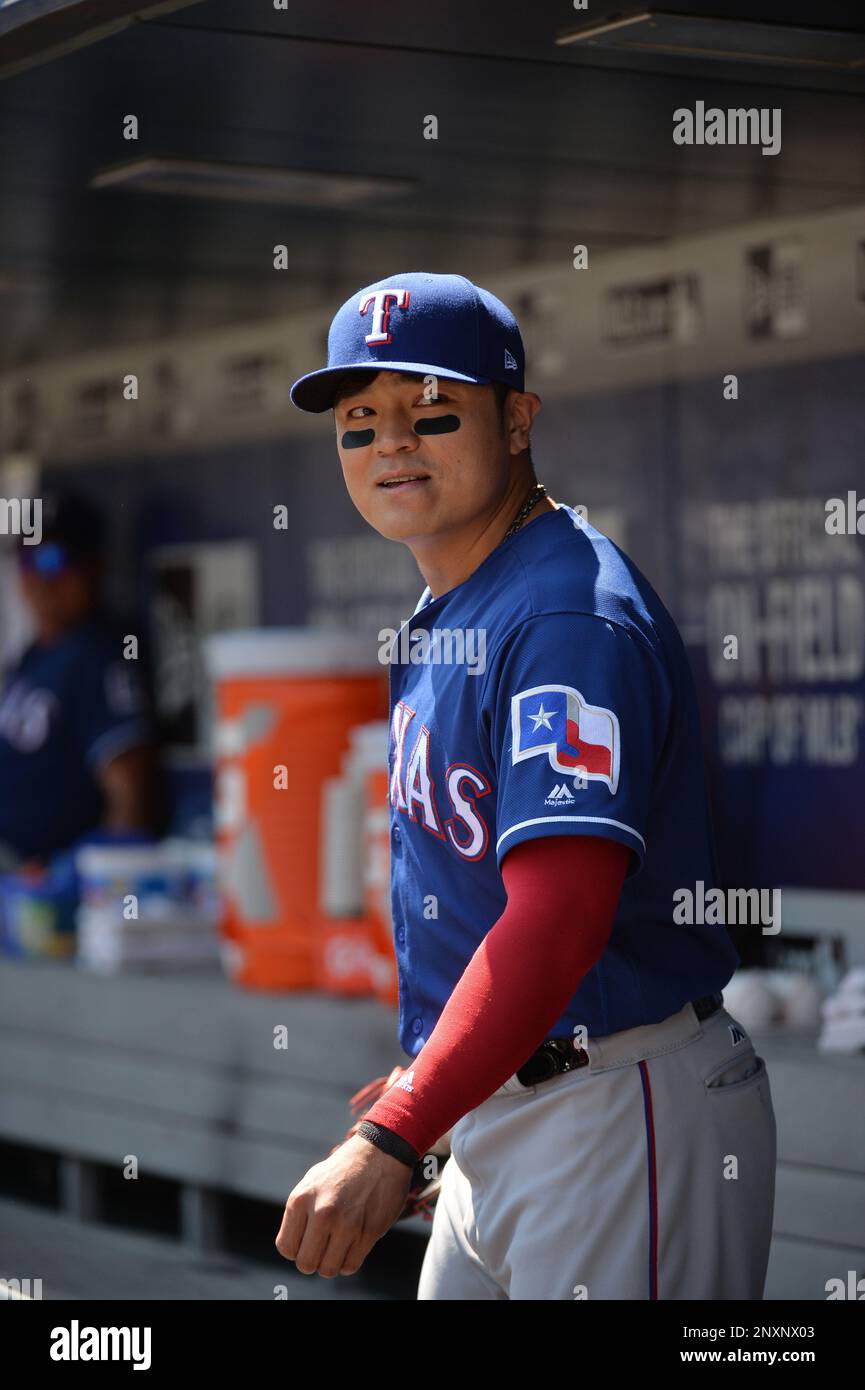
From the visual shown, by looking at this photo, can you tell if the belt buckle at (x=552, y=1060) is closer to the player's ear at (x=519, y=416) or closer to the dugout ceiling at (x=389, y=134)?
the player's ear at (x=519, y=416)

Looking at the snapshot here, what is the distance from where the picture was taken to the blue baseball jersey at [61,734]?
7.07 metres

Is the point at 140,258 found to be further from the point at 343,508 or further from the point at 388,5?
the point at 388,5

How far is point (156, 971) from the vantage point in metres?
6.08

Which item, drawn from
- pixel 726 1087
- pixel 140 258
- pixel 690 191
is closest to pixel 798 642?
pixel 690 191

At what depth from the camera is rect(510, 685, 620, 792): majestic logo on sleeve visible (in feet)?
7.34

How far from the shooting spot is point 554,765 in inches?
88.2

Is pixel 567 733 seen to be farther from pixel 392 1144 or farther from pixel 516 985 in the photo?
pixel 392 1144

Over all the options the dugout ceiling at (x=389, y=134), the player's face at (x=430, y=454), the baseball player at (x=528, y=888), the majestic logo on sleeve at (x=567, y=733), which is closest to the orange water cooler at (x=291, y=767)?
the dugout ceiling at (x=389, y=134)

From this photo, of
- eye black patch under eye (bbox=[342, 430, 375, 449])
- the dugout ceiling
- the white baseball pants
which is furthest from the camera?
the dugout ceiling

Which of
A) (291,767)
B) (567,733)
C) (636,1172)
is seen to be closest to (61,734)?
(291,767)

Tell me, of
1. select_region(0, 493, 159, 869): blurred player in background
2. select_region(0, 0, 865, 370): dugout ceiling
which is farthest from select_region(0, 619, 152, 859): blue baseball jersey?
select_region(0, 0, 865, 370): dugout ceiling

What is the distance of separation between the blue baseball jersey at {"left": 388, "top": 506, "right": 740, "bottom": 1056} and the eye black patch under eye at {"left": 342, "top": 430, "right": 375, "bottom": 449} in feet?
0.70

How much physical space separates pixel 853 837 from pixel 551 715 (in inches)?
111

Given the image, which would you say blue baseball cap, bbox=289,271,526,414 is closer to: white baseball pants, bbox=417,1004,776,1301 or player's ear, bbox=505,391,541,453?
player's ear, bbox=505,391,541,453
